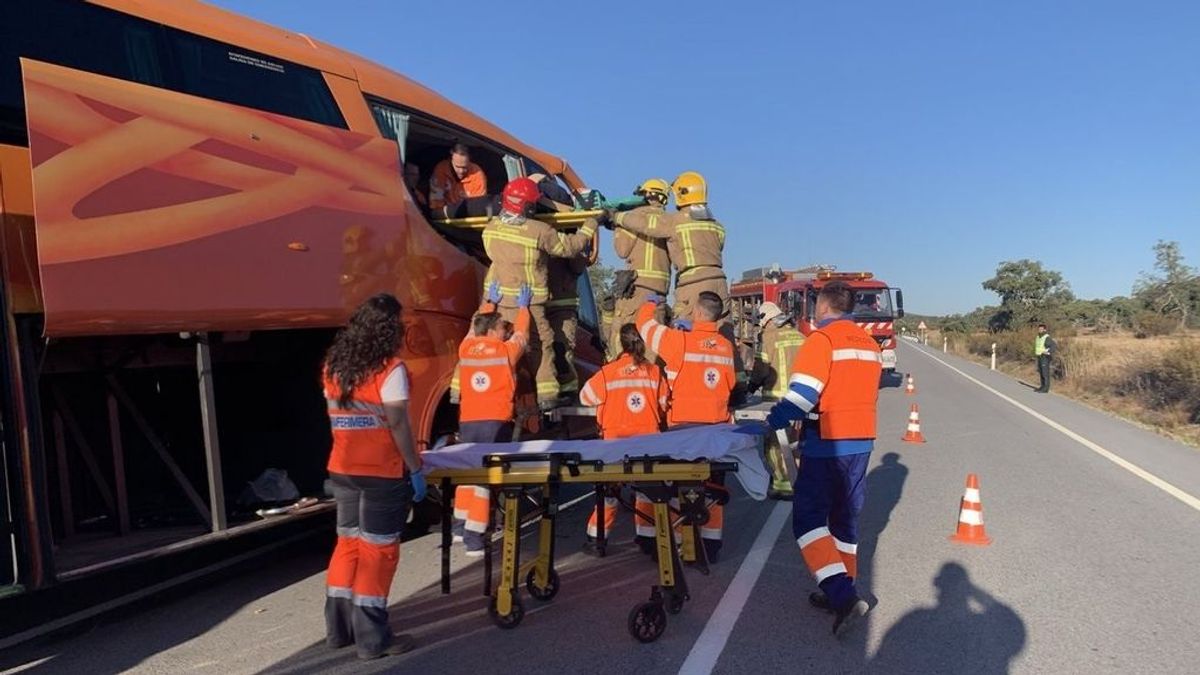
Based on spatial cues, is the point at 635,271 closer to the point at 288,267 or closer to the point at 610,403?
the point at 610,403

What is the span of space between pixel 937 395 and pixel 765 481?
16124 mm

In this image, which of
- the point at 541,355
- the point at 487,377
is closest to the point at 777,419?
the point at 487,377

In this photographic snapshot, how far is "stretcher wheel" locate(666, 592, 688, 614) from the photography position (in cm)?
441

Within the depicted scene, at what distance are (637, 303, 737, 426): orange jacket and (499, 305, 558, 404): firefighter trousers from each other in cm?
109

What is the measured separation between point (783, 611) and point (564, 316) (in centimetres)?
338

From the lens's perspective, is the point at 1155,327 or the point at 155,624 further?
the point at 1155,327

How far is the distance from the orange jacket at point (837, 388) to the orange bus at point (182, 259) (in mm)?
2697

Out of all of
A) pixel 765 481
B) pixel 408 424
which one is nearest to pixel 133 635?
pixel 408 424

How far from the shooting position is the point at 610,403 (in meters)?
5.84

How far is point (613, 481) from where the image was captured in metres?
4.21

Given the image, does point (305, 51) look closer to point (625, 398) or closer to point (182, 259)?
point (182, 259)

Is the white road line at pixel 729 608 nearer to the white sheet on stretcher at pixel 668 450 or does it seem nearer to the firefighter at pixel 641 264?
the white sheet on stretcher at pixel 668 450

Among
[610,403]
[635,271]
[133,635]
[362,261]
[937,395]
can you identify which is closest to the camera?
[133,635]

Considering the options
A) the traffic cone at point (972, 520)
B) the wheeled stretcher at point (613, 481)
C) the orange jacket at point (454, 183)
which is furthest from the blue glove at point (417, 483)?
the traffic cone at point (972, 520)
